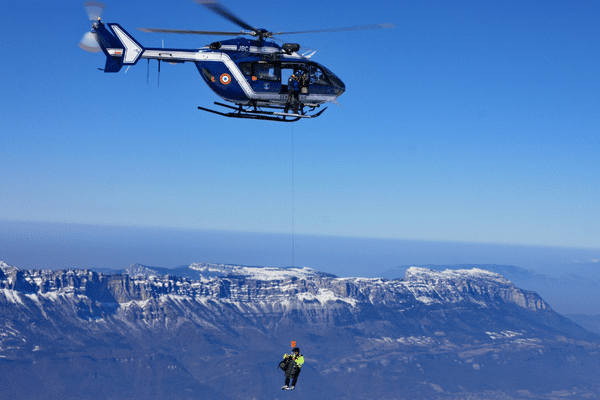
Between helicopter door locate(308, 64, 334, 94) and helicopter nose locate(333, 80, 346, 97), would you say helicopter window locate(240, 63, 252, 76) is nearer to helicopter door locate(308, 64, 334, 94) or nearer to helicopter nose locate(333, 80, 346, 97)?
helicopter door locate(308, 64, 334, 94)

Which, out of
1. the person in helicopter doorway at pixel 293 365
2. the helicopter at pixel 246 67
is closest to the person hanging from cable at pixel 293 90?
the helicopter at pixel 246 67

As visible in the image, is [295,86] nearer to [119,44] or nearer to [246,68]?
[246,68]

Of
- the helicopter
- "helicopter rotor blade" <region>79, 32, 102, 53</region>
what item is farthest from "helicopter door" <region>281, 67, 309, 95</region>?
"helicopter rotor blade" <region>79, 32, 102, 53</region>

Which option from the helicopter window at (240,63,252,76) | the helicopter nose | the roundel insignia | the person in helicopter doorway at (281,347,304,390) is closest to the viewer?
the person in helicopter doorway at (281,347,304,390)

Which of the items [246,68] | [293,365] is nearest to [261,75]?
[246,68]

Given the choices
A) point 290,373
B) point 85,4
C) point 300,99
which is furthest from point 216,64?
point 290,373

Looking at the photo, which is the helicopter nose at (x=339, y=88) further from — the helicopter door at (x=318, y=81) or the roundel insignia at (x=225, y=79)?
the roundel insignia at (x=225, y=79)
